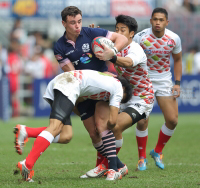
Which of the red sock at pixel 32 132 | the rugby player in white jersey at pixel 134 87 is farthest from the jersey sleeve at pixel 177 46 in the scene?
the red sock at pixel 32 132

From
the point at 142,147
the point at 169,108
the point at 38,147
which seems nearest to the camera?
the point at 38,147

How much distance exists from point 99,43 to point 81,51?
1.56ft

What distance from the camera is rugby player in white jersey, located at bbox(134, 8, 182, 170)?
779 centimetres

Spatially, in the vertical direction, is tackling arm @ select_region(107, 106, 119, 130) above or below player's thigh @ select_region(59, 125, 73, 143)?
above

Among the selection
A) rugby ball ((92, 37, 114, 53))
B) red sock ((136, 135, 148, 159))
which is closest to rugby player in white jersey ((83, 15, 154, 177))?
rugby ball ((92, 37, 114, 53))

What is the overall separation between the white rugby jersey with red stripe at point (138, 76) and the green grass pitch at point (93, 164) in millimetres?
1123

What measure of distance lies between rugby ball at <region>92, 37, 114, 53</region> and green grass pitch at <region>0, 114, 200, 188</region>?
5.34 ft

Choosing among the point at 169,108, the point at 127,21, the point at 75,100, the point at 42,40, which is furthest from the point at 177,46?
the point at 42,40

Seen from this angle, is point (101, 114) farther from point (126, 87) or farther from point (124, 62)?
point (124, 62)

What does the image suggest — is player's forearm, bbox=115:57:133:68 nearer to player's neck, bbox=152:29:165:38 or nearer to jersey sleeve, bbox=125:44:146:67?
jersey sleeve, bbox=125:44:146:67

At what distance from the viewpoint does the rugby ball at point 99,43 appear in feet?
19.7

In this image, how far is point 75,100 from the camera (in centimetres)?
575

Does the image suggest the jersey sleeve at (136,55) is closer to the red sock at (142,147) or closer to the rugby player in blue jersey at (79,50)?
the rugby player in blue jersey at (79,50)

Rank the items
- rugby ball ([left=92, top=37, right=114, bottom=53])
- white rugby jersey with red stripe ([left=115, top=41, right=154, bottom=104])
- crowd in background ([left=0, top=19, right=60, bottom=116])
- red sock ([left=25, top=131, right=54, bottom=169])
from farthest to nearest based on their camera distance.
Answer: crowd in background ([left=0, top=19, right=60, bottom=116]) < white rugby jersey with red stripe ([left=115, top=41, right=154, bottom=104]) < rugby ball ([left=92, top=37, right=114, bottom=53]) < red sock ([left=25, top=131, right=54, bottom=169])
